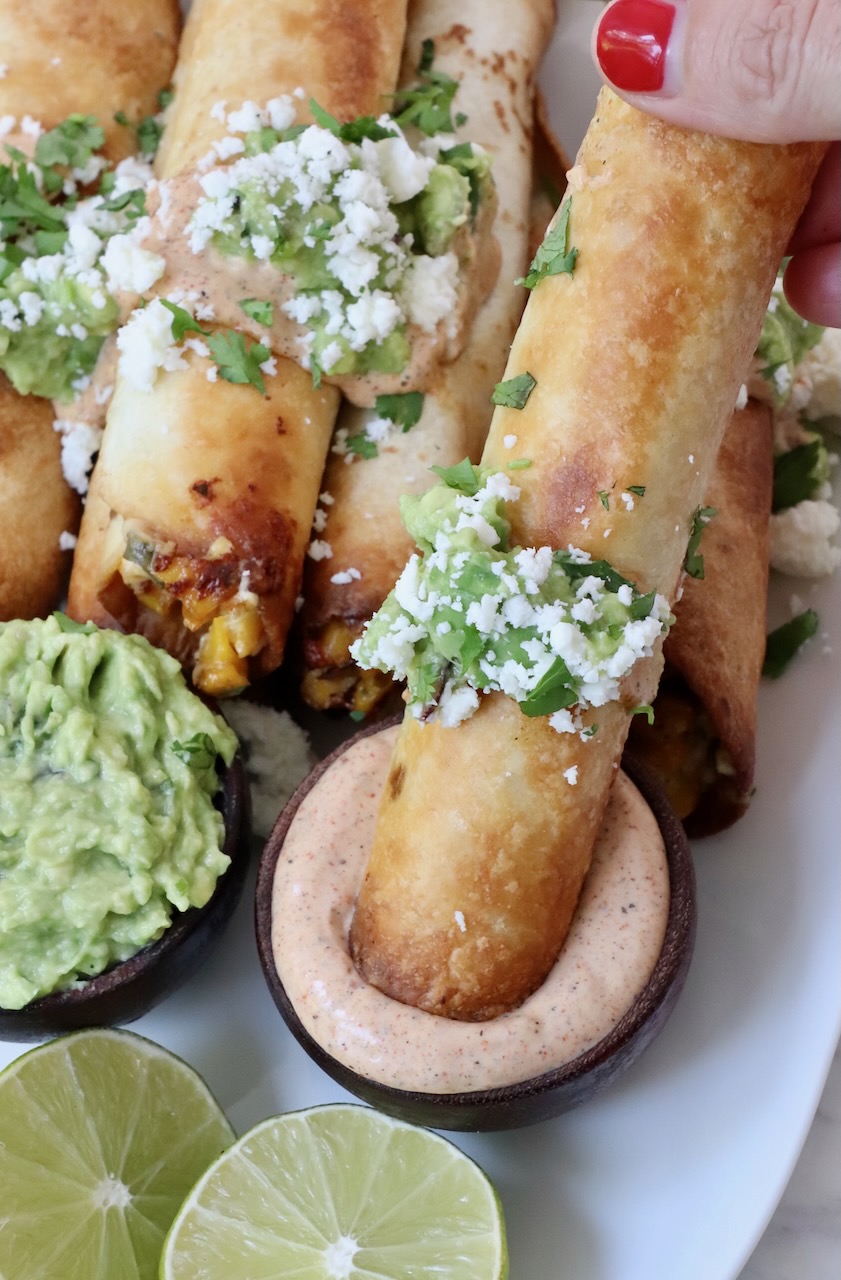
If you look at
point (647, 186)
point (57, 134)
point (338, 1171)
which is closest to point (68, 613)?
Answer: point (57, 134)

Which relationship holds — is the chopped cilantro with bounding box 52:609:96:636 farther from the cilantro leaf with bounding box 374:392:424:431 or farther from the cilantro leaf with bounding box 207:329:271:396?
the cilantro leaf with bounding box 374:392:424:431

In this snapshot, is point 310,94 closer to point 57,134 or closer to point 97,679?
point 57,134

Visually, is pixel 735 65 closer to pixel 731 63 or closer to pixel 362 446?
pixel 731 63

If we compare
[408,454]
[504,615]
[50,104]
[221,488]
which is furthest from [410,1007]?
[50,104]

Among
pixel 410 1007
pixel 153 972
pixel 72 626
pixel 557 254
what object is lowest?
pixel 153 972

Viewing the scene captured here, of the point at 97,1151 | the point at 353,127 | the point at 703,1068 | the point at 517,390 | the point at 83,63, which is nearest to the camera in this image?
the point at 517,390

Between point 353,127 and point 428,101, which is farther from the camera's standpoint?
point 428,101
